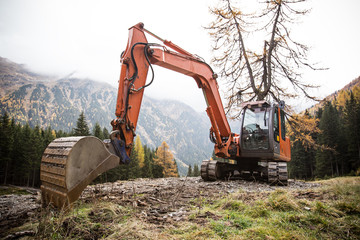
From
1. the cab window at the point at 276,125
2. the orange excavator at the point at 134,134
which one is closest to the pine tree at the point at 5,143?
the orange excavator at the point at 134,134

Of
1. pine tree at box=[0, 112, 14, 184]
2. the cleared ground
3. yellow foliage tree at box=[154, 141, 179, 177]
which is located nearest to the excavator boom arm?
the cleared ground

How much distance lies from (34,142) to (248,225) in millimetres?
39179

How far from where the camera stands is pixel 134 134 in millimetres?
5047

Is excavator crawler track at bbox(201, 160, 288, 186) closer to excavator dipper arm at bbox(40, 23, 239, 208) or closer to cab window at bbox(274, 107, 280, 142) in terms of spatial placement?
excavator dipper arm at bbox(40, 23, 239, 208)

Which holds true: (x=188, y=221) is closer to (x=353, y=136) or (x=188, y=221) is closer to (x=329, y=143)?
(x=329, y=143)

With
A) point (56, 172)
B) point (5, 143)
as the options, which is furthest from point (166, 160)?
point (56, 172)

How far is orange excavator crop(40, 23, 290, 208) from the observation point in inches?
129

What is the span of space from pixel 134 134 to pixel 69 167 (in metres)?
2.02

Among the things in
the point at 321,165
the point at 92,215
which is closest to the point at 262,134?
the point at 92,215

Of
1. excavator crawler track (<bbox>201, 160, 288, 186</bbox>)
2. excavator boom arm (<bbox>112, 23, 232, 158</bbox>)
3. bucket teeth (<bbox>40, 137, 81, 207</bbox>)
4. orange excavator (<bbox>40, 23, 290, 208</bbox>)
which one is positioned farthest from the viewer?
excavator crawler track (<bbox>201, 160, 288, 186</bbox>)

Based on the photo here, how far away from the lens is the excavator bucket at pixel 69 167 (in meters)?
3.12

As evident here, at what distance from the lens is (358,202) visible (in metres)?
3.39

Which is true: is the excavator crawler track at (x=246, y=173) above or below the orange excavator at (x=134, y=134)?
below

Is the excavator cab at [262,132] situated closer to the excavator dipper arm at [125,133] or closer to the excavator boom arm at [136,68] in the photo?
the excavator dipper arm at [125,133]
